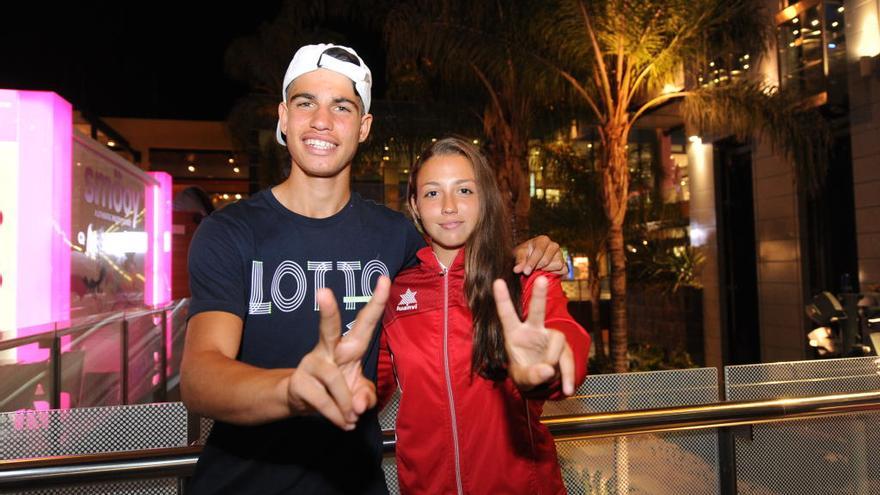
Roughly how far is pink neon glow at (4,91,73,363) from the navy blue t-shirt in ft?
14.2

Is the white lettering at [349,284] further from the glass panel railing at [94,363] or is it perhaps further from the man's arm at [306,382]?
the glass panel railing at [94,363]

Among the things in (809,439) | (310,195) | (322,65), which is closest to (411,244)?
(310,195)

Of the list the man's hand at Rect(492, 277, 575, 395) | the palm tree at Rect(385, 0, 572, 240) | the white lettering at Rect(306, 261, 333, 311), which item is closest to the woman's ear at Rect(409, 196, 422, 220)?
the white lettering at Rect(306, 261, 333, 311)

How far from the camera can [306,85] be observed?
67.4 inches

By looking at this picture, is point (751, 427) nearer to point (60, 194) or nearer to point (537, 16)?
point (60, 194)

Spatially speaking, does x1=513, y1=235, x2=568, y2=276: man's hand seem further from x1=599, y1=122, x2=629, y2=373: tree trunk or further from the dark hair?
x1=599, y1=122, x2=629, y2=373: tree trunk

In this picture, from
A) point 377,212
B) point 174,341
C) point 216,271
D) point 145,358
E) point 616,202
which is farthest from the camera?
point 174,341

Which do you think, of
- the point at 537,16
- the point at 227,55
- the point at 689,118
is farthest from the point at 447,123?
the point at 227,55

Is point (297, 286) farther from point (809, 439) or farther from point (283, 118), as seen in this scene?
point (809, 439)

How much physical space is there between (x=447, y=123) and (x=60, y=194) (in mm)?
6663

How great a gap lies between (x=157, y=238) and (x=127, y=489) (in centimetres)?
986

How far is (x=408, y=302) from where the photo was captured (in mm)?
1827

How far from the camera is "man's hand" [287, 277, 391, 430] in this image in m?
1.01

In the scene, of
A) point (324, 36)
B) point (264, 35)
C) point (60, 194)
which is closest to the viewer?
point (60, 194)
